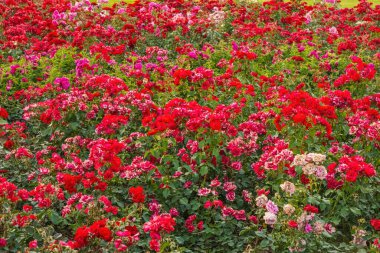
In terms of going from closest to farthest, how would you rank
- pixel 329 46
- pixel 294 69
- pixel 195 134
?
1. pixel 195 134
2. pixel 294 69
3. pixel 329 46

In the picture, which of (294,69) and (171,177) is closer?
(171,177)

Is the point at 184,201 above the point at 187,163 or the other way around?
the other way around

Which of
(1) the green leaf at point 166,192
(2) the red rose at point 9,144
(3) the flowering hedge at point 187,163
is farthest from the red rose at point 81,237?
(2) the red rose at point 9,144

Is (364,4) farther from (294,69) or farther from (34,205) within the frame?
(34,205)

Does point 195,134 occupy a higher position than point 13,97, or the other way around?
point 195,134

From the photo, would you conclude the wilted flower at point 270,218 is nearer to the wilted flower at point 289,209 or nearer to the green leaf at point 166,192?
the wilted flower at point 289,209

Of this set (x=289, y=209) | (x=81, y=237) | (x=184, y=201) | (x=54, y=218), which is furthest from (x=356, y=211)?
(x=54, y=218)

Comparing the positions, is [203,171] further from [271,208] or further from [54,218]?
[54,218]

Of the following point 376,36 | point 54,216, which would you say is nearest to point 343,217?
point 54,216

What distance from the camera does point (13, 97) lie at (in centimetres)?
772

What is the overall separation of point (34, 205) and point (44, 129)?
1.43 meters

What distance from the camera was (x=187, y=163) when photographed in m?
5.15

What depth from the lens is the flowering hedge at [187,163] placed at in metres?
4.45

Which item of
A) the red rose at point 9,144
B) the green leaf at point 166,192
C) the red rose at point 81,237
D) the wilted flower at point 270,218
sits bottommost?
the red rose at point 9,144
